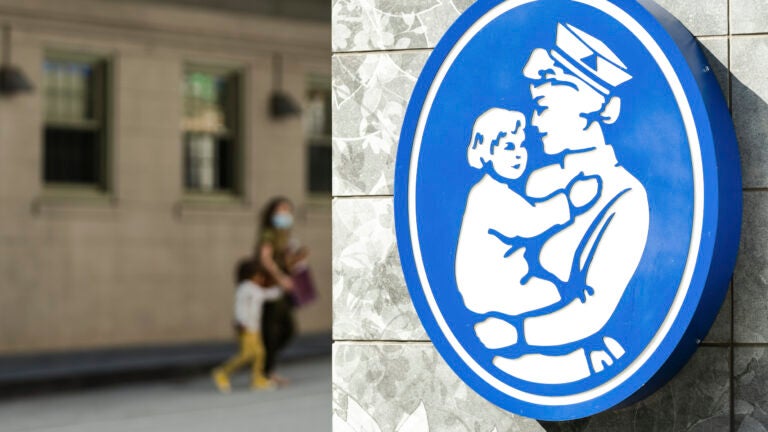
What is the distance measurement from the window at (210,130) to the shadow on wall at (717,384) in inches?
617

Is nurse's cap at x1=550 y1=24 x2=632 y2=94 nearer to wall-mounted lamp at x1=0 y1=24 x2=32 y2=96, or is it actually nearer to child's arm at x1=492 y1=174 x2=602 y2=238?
child's arm at x1=492 y1=174 x2=602 y2=238

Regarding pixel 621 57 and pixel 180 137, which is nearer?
pixel 621 57

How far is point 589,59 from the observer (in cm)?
376

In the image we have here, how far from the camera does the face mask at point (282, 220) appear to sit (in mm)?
13539

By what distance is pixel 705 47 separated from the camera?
151 inches

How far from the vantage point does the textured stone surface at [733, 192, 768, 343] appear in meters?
3.77

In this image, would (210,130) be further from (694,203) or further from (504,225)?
(694,203)

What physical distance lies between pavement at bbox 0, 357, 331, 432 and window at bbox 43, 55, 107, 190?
167 inches

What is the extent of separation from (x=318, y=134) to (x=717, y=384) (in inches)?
680

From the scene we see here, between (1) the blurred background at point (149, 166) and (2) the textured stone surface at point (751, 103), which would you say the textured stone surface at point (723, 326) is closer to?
(2) the textured stone surface at point (751, 103)

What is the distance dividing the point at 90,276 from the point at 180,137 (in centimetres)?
243

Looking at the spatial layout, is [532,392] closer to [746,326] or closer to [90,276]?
[746,326]

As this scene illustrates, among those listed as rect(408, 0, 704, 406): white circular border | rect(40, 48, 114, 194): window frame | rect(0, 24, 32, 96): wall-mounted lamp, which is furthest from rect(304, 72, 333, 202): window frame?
rect(408, 0, 704, 406): white circular border

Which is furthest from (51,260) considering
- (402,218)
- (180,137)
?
(402,218)
